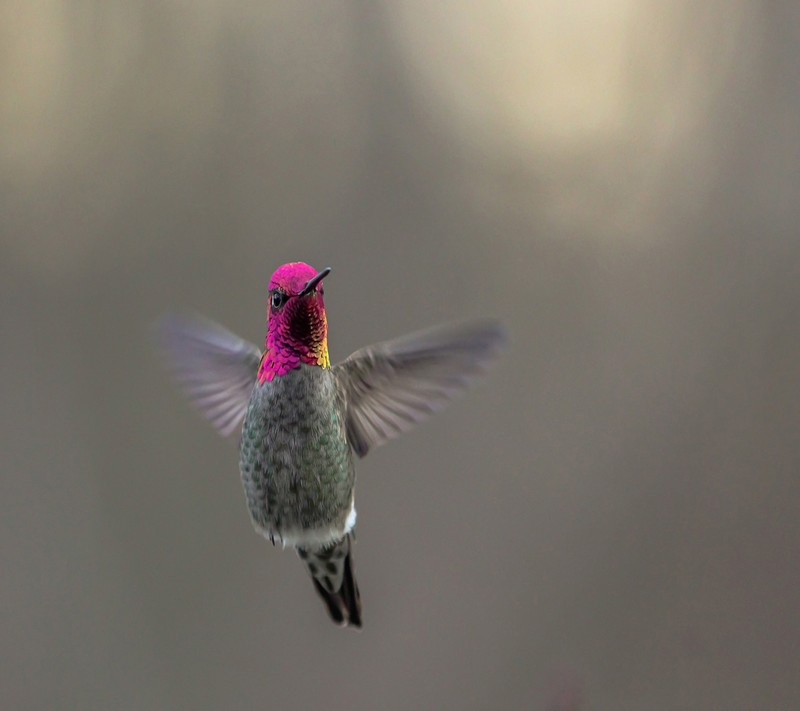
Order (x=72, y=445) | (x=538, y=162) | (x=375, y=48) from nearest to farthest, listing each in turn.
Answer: (x=72, y=445) < (x=375, y=48) < (x=538, y=162)

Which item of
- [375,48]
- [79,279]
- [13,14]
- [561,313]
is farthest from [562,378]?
[13,14]

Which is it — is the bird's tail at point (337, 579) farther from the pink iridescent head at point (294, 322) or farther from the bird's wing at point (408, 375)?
the pink iridescent head at point (294, 322)

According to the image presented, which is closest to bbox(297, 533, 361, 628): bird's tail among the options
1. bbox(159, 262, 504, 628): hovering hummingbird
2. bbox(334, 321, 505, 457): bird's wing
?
bbox(159, 262, 504, 628): hovering hummingbird

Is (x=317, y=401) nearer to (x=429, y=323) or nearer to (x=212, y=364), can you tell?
(x=212, y=364)

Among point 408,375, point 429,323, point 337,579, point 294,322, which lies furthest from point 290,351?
point 429,323

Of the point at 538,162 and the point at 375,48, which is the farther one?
the point at 538,162

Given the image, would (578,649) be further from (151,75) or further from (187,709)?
(151,75)

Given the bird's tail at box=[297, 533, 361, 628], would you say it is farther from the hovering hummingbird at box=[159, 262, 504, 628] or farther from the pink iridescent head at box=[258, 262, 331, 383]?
the pink iridescent head at box=[258, 262, 331, 383]
